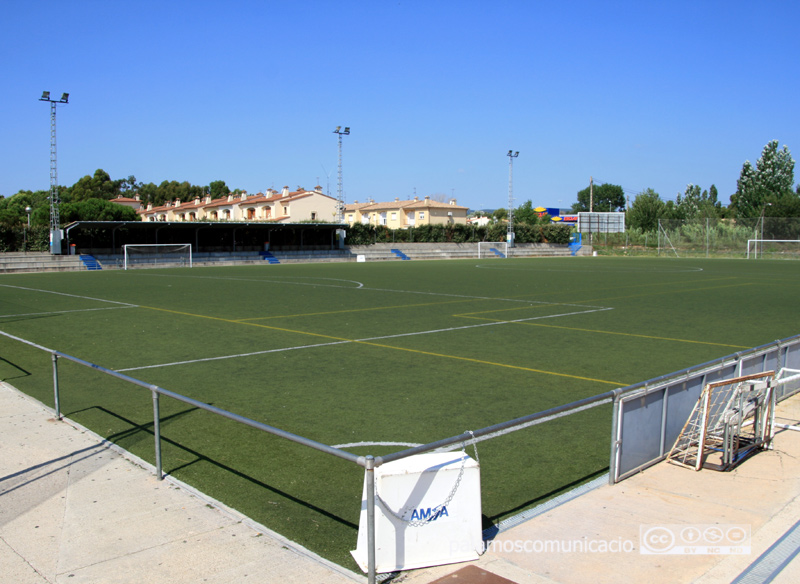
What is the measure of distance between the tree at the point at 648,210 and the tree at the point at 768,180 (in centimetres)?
1278

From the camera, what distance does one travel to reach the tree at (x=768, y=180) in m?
94.4

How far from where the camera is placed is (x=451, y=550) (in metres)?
4.44

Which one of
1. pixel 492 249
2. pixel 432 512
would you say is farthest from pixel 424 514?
pixel 492 249

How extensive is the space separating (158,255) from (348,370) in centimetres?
4443

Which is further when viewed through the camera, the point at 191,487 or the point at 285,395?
the point at 285,395

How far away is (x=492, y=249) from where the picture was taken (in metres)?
73.1

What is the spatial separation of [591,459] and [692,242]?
2702 inches

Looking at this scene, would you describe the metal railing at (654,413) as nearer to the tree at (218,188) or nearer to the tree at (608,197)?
the tree at (218,188)

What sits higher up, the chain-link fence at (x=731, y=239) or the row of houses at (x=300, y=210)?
the row of houses at (x=300, y=210)

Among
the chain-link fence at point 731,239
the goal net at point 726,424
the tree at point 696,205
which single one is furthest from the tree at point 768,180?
the goal net at point 726,424

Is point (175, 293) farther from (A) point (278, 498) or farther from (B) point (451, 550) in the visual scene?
(B) point (451, 550)

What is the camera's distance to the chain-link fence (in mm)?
64000

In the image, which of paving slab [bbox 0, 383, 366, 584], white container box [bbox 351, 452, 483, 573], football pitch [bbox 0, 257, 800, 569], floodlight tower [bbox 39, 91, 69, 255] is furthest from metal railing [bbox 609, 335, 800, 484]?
floodlight tower [bbox 39, 91, 69, 255]

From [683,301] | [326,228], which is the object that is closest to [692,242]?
[326,228]
